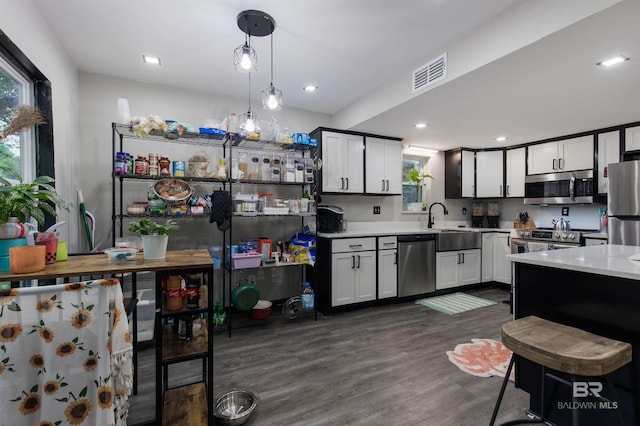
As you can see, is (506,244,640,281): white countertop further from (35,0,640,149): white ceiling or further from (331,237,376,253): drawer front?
(331,237,376,253): drawer front

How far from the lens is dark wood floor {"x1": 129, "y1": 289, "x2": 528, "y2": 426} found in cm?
174

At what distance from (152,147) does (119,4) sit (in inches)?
56.2

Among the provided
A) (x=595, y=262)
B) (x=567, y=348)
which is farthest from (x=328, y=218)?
(x=567, y=348)

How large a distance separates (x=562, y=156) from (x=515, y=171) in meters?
0.64

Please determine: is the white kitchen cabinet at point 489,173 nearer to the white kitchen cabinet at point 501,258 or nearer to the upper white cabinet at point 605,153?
the white kitchen cabinet at point 501,258

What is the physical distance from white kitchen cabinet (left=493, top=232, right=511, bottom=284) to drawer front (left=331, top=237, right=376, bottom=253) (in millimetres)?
2242

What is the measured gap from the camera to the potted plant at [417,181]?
4527mm

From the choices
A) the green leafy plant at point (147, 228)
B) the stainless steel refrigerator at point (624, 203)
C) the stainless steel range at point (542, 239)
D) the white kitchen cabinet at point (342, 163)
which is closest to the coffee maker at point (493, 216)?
the stainless steel range at point (542, 239)

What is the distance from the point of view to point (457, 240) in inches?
164

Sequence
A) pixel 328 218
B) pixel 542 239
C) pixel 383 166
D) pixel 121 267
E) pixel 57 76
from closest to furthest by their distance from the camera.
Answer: pixel 121 267
pixel 57 76
pixel 328 218
pixel 542 239
pixel 383 166

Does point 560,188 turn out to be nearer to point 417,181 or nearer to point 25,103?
point 417,181

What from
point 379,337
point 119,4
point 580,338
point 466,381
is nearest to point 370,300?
point 379,337

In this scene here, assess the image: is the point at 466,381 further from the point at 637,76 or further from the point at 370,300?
the point at 637,76

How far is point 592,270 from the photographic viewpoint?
1384mm
